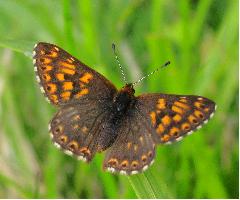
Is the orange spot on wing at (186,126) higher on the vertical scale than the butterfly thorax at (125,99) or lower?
lower

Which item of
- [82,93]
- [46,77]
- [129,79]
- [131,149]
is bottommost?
[131,149]

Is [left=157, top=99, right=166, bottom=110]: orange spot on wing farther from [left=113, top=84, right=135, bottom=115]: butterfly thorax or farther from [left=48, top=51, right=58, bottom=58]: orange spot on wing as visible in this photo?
[left=48, top=51, right=58, bottom=58]: orange spot on wing

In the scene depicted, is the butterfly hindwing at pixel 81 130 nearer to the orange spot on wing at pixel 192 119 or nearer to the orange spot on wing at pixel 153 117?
the orange spot on wing at pixel 153 117

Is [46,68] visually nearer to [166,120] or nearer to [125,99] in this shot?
[125,99]

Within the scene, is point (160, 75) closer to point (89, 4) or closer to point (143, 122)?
point (89, 4)

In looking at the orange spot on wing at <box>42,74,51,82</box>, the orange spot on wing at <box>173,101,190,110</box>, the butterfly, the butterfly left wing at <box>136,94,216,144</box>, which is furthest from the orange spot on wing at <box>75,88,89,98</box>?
the orange spot on wing at <box>173,101,190,110</box>

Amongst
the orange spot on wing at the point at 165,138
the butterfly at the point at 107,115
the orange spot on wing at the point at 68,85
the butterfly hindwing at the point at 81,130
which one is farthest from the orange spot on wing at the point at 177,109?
the orange spot on wing at the point at 68,85

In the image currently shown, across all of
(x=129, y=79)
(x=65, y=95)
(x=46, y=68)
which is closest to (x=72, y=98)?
(x=65, y=95)

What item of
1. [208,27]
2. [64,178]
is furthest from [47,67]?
[208,27]
